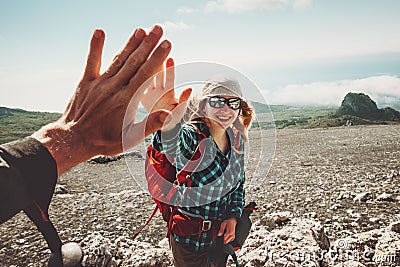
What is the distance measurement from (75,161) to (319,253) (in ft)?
9.63

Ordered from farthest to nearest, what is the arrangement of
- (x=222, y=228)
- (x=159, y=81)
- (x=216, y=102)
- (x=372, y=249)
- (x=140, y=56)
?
(x=372, y=249) < (x=222, y=228) < (x=216, y=102) < (x=159, y=81) < (x=140, y=56)

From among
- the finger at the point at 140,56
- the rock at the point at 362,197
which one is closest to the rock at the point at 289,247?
the rock at the point at 362,197

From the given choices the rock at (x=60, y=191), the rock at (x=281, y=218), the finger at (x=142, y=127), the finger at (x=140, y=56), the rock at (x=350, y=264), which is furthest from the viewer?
the rock at (x=60, y=191)

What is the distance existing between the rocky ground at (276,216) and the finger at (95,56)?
40.0 inches

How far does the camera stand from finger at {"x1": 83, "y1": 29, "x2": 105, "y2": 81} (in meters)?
1.40

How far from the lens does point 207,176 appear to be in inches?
108

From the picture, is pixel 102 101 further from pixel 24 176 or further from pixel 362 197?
pixel 362 197

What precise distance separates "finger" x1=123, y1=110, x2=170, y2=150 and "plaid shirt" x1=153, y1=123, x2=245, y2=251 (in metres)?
1.03

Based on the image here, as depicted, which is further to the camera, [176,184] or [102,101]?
[176,184]

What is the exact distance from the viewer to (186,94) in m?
2.16

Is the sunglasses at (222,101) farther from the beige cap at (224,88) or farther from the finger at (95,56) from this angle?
the finger at (95,56)
